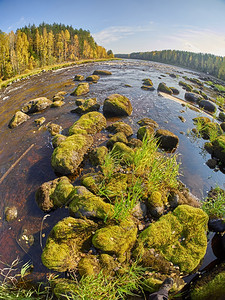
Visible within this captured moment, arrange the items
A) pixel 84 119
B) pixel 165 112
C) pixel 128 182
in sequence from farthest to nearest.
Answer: pixel 165 112 < pixel 84 119 < pixel 128 182

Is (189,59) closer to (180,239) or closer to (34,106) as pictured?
(34,106)

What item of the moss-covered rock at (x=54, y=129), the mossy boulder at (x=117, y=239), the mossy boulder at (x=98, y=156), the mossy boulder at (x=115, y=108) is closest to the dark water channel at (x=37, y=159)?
the moss-covered rock at (x=54, y=129)

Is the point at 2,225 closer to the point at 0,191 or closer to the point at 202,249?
the point at 0,191

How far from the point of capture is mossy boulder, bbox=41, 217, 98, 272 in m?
5.37

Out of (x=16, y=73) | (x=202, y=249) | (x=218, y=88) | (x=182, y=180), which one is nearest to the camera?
(x=202, y=249)

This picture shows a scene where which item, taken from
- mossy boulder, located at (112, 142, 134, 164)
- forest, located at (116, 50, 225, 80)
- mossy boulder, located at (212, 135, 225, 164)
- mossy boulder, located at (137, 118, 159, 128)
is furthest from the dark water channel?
forest, located at (116, 50, 225, 80)

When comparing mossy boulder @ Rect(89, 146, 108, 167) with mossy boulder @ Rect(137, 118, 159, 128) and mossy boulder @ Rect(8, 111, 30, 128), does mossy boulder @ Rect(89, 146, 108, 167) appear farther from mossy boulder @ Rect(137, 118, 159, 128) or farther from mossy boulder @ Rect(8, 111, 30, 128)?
mossy boulder @ Rect(8, 111, 30, 128)

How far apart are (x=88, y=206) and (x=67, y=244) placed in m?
1.59

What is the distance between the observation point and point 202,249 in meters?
6.00

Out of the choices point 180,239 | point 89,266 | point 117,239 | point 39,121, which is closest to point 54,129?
point 39,121

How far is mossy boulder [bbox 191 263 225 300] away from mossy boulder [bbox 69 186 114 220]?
352cm

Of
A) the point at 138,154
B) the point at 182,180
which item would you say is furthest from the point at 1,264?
the point at 182,180

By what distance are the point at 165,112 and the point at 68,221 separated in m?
18.7

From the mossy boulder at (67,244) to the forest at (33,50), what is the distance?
1635 inches
